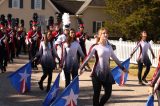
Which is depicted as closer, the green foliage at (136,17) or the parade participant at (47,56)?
the parade participant at (47,56)

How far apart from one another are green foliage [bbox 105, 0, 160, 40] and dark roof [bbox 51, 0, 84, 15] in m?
11.9

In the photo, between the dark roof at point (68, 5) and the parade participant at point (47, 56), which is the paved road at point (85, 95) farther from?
the dark roof at point (68, 5)

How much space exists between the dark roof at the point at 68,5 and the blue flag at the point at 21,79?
4127cm

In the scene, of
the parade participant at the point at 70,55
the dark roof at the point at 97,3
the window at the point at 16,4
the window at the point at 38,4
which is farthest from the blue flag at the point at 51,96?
the dark roof at the point at 97,3

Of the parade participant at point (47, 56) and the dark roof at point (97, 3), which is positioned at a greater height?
the dark roof at point (97, 3)

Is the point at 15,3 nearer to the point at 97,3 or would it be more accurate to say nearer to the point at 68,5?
the point at 68,5

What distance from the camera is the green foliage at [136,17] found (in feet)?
134

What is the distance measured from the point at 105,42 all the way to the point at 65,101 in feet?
4.83

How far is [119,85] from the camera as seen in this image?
51.0 feet

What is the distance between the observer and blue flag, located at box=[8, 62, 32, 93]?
12984 millimetres

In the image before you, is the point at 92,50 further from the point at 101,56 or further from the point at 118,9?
the point at 118,9

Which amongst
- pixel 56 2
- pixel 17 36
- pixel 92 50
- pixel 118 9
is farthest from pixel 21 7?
pixel 92 50

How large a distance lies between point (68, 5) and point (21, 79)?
43.5m

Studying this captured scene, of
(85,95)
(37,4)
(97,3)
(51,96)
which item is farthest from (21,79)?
(97,3)
